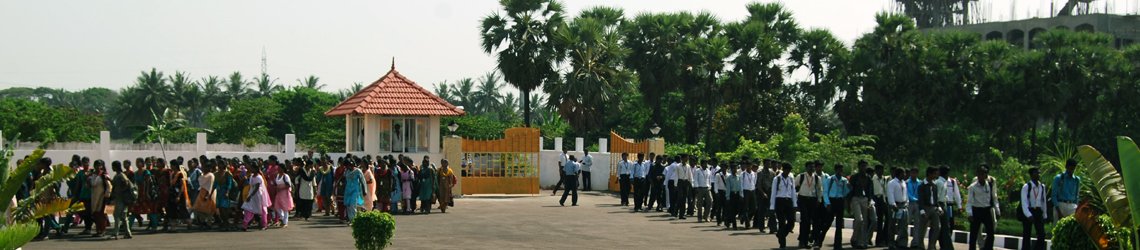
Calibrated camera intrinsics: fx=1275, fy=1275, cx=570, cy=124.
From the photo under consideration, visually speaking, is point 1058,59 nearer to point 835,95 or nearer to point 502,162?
point 835,95

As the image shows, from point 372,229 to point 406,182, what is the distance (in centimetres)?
1150

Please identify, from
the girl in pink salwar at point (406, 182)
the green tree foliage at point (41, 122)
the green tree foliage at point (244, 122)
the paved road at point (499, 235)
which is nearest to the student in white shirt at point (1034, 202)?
the paved road at point (499, 235)

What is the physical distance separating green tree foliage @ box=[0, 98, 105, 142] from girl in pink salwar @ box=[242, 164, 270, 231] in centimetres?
4453

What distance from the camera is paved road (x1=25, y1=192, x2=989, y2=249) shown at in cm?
1766

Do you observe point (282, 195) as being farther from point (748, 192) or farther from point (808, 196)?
point (808, 196)

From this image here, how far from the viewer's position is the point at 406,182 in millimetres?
24906

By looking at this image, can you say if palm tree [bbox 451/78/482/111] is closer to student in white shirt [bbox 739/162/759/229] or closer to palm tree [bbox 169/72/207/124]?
palm tree [bbox 169/72/207/124]

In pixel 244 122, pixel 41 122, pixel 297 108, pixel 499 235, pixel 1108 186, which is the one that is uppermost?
pixel 297 108

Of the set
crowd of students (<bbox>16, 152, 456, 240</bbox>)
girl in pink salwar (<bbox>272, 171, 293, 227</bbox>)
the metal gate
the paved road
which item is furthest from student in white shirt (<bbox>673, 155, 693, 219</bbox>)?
girl in pink salwar (<bbox>272, 171, 293, 227</bbox>)

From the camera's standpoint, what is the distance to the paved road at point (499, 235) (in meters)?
17.7

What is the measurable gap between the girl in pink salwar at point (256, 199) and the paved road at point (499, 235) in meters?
0.42

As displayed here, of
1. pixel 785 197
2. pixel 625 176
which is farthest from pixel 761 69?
pixel 785 197

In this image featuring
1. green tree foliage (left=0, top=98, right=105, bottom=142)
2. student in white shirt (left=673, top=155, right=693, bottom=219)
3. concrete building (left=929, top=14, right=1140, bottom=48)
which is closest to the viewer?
student in white shirt (left=673, top=155, right=693, bottom=219)

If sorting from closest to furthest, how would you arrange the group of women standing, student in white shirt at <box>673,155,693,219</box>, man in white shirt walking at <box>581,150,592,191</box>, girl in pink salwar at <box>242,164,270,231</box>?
girl in pink salwar at <box>242,164,270,231</box>, the group of women standing, student in white shirt at <box>673,155,693,219</box>, man in white shirt walking at <box>581,150,592,191</box>
